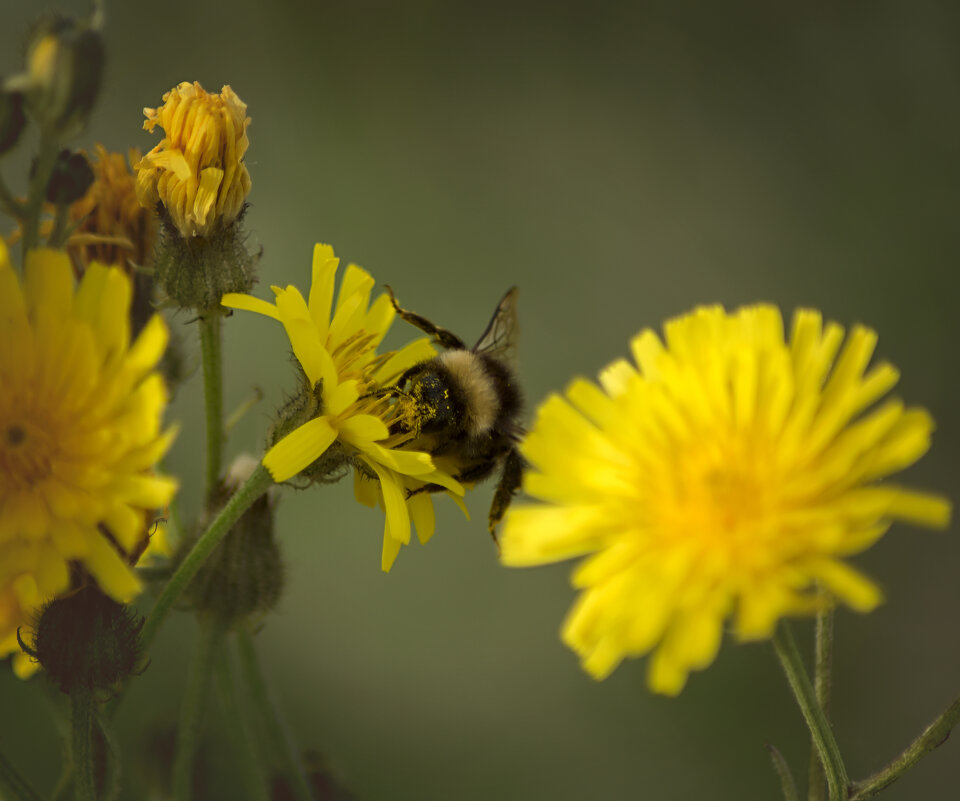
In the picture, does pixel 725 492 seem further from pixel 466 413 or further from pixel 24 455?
pixel 24 455

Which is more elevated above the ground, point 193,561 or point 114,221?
point 114,221

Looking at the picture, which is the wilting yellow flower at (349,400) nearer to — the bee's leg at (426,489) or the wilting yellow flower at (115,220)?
the bee's leg at (426,489)

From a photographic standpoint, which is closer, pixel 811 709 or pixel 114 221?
pixel 811 709

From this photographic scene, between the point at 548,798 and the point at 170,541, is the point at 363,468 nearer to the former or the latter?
the point at 170,541

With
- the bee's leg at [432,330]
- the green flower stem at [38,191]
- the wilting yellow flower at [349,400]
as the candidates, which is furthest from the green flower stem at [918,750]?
the green flower stem at [38,191]

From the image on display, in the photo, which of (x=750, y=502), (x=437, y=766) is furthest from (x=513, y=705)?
(x=750, y=502)

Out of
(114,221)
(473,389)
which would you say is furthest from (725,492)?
(114,221)
